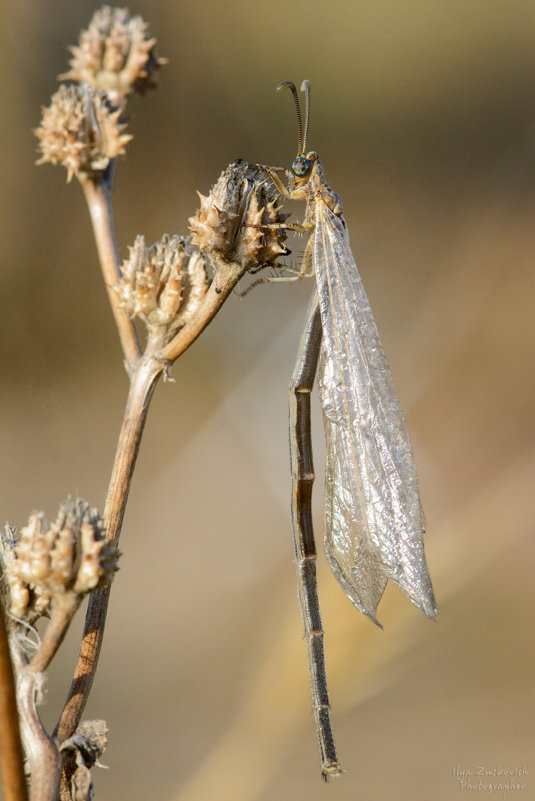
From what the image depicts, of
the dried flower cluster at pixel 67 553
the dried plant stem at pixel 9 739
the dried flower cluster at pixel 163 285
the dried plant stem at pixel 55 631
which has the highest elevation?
the dried flower cluster at pixel 163 285

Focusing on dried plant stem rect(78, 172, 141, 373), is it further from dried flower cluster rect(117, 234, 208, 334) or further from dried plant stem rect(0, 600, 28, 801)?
dried plant stem rect(0, 600, 28, 801)

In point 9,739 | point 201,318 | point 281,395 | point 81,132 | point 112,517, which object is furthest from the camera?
point 281,395

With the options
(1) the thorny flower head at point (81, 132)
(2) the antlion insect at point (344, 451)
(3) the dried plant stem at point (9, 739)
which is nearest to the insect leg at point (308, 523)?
(2) the antlion insect at point (344, 451)

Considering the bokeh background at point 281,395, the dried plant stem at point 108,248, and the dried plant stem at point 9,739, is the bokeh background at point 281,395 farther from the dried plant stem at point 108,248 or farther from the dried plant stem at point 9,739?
the dried plant stem at point 9,739

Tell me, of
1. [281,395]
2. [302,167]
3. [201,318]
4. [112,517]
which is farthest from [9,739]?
[281,395]

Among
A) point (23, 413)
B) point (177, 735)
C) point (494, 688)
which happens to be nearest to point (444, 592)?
point (494, 688)

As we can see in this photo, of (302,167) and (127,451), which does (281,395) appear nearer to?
(302,167)
